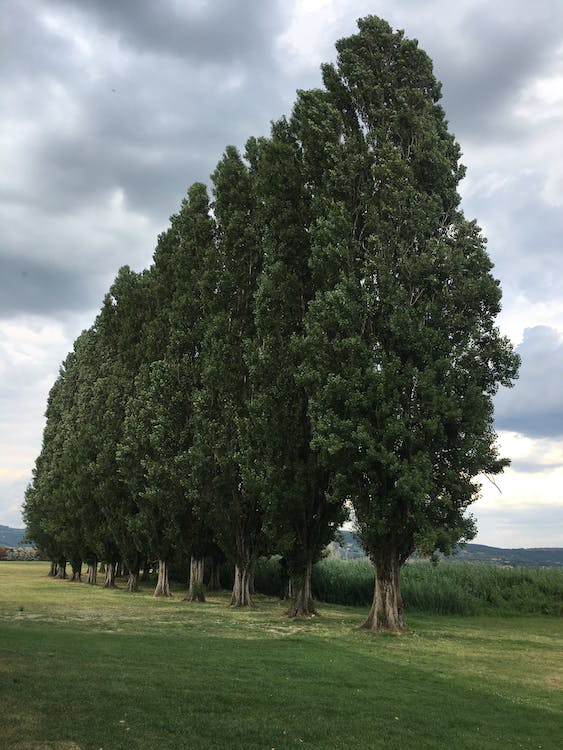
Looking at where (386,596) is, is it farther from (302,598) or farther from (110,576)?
(110,576)

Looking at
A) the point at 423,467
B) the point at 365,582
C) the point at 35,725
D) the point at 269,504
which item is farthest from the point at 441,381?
the point at 365,582

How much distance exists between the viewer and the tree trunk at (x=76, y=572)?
188 ft

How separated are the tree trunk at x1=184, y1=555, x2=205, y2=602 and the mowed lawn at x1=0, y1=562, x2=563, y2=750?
1367 cm

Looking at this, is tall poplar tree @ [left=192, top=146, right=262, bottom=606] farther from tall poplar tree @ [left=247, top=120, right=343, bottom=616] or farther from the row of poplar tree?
tall poplar tree @ [left=247, top=120, right=343, bottom=616]

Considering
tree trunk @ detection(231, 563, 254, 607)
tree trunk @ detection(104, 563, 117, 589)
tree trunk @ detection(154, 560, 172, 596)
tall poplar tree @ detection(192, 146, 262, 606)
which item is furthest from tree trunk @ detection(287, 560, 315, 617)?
tree trunk @ detection(104, 563, 117, 589)

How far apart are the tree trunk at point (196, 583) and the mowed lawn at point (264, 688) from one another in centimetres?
1367

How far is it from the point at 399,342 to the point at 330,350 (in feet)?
Result: 8.81

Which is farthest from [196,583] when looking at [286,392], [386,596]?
[386,596]

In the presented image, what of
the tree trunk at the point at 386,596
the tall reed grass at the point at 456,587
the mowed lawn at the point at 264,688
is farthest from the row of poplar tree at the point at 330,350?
the tall reed grass at the point at 456,587

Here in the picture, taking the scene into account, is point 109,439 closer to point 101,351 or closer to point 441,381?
point 101,351

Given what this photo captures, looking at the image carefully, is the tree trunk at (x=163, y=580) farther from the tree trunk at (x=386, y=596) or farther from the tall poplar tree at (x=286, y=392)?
the tree trunk at (x=386, y=596)

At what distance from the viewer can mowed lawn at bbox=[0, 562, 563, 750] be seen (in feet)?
31.0

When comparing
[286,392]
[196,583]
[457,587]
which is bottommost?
[196,583]

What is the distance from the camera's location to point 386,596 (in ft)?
80.5
